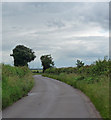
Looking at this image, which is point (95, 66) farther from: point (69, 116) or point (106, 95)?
point (69, 116)

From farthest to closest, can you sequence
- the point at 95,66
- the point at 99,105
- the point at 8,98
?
the point at 95,66 → the point at 8,98 → the point at 99,105

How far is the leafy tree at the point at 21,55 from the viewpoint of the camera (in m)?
85.7

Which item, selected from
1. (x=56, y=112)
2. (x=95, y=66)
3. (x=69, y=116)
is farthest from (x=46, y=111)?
(x=95, y=66)

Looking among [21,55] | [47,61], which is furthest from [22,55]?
[47,61]

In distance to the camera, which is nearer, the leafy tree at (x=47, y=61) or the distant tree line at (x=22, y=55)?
the distant tree line at (x=22, y=55)

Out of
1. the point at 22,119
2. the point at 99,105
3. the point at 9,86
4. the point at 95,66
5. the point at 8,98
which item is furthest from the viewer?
the point at 95,66

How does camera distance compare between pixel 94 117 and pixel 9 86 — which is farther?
pixel 9 86

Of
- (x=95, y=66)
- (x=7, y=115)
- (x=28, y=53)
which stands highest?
(x=28, y=53)

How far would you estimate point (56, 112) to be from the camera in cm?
1281

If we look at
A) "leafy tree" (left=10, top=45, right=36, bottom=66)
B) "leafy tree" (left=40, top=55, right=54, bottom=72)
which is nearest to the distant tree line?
"leafy tree" (left=10, top=45, right=36, bottom=66)

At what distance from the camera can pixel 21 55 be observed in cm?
8581

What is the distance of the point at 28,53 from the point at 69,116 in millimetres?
77482

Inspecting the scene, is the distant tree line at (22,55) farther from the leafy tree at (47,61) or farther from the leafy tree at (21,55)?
the leafy tree at (47,61)

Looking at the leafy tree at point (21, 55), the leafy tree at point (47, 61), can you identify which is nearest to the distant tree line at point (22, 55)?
the leafy tree at point (21, 55)
